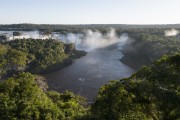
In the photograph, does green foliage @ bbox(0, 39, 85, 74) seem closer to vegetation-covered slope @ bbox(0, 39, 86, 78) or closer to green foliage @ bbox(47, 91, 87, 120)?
vegetation-covered slope @ bbox(0, 39, 86, 78)

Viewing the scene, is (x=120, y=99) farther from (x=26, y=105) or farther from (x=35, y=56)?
(x=35, y=56)

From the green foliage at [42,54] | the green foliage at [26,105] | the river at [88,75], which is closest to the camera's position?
the green foliage at [26,105]

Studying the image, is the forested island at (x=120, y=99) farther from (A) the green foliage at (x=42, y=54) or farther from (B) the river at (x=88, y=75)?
(A) the green foliage at (x=42, y=54)

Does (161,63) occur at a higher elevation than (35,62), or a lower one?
higher

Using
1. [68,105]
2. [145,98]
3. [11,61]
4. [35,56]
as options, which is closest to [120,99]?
[145,98]

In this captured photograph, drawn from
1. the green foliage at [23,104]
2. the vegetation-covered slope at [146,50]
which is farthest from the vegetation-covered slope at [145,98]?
the vegetation-covered slope at [146,50]

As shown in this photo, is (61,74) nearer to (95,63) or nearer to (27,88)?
(95,63)

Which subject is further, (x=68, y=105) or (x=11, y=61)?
(x=11, y=61)

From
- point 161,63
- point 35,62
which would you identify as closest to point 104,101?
point 161,63
